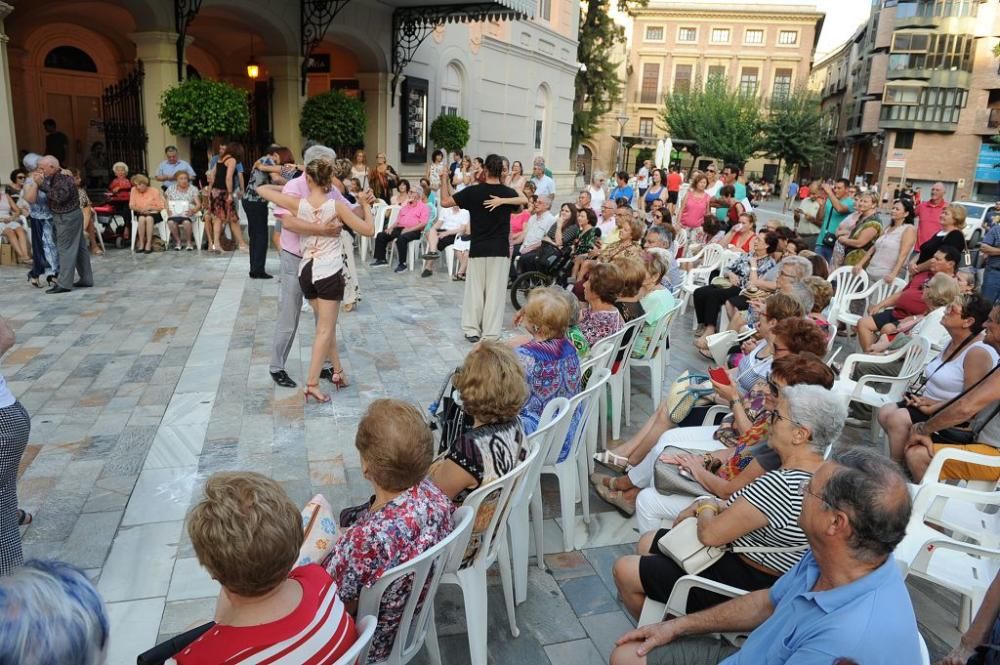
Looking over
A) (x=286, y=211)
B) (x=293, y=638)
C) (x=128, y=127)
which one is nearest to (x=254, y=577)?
(x=293, y=638)

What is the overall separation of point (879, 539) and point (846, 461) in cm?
20

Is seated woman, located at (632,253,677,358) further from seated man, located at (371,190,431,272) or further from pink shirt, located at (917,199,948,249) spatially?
pink shirt, located at (917,199,948,249)

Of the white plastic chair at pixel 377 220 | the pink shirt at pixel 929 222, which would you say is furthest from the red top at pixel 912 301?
the white plastic chair at pixel 377 220

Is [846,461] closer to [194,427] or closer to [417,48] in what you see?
[194,427]

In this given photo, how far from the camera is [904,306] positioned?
219 inches

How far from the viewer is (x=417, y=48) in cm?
1460

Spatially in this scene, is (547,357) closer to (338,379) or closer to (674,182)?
(338,379)

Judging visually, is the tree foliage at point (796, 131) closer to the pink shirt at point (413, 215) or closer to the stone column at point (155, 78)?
the pink shirt at point (413, 215)

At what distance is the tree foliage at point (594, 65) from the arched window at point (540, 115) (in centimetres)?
723

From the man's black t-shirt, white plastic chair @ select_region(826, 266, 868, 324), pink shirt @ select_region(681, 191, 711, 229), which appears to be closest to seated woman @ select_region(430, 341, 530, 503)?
the man's black t-shirt

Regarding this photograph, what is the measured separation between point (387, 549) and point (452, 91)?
53.5ft

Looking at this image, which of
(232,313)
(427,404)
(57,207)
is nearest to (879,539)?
(427,404)

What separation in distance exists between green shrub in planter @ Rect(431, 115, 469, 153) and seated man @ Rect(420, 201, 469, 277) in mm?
6558

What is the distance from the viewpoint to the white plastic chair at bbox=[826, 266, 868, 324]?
6.72m
